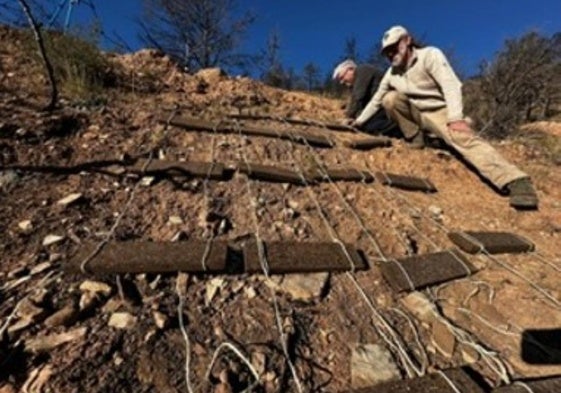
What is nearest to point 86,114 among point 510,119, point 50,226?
point 50,226

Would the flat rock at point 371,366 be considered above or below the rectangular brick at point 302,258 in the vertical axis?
below

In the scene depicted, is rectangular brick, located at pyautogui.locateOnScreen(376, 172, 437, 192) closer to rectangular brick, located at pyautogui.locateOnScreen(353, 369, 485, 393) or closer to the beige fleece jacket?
the beige fleece jacket

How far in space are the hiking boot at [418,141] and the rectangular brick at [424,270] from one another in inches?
79.3

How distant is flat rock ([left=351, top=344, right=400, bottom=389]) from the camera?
1.50m

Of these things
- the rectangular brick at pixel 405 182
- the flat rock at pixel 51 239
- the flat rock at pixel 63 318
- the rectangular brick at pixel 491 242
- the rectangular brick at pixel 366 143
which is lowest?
the flat rock at pixel 63 318

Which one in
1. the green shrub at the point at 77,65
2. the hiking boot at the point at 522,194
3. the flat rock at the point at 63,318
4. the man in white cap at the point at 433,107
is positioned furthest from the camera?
the green shrub at the point at 77,65

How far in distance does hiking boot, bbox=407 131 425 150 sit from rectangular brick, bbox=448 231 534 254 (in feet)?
5.34

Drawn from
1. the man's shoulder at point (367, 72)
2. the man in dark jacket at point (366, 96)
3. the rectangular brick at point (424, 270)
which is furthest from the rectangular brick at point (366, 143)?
the rectangular brick at point (424, 270)

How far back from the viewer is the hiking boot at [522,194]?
127 inches

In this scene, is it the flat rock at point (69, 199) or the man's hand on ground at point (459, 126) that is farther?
the man's hand on ground at point (459, 126)

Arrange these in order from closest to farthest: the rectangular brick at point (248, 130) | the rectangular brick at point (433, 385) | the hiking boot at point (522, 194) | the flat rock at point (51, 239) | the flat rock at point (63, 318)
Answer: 1. the rectangular brick at point (433, 385)
2. the flat rock at point (63, 318)
3. the flat rock at point (51, 239)
4. the hiking boot at point (522, 194)
5. the rectangular brick at point (248, 130)

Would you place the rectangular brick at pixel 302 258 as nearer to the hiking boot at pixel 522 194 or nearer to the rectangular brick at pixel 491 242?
the rectangular brick at pixel 491 242

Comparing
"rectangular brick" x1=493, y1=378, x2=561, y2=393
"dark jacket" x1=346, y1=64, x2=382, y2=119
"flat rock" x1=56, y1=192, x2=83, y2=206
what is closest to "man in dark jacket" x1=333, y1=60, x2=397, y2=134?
"dark jacket" x1=346, y1=64, x2=382, y2=119

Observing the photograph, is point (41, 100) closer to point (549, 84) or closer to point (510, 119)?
point (510, 119)
